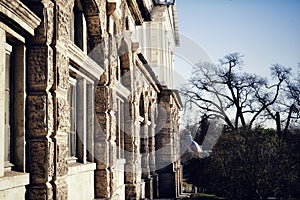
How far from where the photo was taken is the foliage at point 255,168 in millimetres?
15125

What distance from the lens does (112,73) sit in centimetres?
885

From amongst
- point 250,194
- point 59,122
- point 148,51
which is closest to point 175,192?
point 250,194

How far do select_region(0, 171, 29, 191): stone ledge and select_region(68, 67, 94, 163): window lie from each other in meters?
2.03

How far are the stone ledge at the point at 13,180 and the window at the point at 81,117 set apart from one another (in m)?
2.03

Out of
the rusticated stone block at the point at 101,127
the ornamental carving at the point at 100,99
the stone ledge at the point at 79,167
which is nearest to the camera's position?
the stone ledge at the point at 79,167

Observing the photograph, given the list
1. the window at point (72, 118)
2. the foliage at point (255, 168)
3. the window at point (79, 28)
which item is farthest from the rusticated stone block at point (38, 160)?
Answer: the foliage at point (255, 168)

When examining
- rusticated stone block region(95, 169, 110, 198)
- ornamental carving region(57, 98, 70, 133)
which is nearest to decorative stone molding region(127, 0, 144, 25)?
rusticated stone block region(95, 169, 110, 198)

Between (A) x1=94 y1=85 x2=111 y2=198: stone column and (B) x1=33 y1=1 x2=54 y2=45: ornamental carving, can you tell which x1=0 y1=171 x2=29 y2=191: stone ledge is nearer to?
(B) x1=33 y1=1 x2=54 y2=45: ornamental carving

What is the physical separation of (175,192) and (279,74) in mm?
12679

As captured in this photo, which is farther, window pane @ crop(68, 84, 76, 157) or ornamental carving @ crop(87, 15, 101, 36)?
ornamental carving @ crop(87, 15, 101, 36)

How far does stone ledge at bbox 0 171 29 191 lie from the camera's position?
164 inches

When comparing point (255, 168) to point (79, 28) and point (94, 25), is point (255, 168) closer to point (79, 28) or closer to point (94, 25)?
point (94, 25)

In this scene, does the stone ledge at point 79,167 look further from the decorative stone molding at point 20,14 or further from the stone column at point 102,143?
the decorative stone molding at point 20,14

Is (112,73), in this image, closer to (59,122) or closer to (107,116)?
(107,116)
